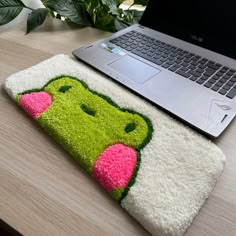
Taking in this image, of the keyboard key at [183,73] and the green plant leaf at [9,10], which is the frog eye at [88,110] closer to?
the keyboard key at [183,73]

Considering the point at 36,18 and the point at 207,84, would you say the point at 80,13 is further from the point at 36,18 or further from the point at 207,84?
the point at 207,84

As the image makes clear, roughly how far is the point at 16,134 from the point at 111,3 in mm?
506

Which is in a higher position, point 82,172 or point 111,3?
point 111,3

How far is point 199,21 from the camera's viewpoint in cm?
65

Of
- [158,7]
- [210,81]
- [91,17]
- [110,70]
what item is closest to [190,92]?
[210,81]

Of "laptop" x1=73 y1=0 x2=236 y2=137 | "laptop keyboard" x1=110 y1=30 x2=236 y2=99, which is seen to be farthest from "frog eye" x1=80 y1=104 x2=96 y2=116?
"laptop keyboard" x1=110 y1=30 x2=236 y2=99

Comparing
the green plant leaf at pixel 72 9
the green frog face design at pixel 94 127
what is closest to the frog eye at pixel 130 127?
the green frog face design at pixel 94 127

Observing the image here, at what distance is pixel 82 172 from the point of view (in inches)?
15.8

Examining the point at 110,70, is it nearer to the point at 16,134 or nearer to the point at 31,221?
the point at 16,134

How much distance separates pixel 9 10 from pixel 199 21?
1.64 ft

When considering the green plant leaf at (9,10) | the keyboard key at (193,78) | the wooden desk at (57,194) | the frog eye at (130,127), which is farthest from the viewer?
the green plant leaf at (9,10)

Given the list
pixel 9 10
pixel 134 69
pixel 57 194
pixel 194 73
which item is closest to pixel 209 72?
pixel 194 73

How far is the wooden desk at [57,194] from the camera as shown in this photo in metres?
0.34

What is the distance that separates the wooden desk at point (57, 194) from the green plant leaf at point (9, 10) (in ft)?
1.09
